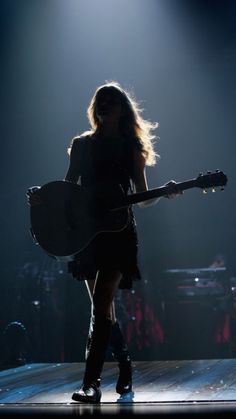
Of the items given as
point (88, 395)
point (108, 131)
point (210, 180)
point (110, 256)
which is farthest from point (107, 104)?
point (88, 395)

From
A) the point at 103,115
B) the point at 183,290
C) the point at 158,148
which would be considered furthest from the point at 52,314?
the point at 103,115

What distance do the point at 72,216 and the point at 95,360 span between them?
836 mm

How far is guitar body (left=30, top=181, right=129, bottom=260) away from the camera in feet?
12.5

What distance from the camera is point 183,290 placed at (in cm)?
1017

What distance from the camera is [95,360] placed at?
12.6 feet

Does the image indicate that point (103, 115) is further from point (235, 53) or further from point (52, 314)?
point (52, 314)

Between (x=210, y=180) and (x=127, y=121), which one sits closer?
(x=210, y=180)

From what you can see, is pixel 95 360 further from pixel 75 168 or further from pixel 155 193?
pixel 75 168

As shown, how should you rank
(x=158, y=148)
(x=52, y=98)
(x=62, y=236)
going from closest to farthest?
(x=62, y=236), (x=52, y=98), (x=158, y=148)

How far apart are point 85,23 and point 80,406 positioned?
5.92 m

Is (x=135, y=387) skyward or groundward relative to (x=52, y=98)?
groundward

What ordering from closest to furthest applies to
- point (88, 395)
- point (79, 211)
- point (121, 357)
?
point (88, 395) < point (79, 211) < point (121, 357)

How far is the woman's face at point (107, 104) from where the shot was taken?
4.09 metres

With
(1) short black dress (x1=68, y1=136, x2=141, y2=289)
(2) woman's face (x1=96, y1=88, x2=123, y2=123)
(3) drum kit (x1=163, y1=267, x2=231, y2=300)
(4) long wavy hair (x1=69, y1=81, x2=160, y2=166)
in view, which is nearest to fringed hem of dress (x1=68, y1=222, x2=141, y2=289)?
(1) short black dress (x1=68, y1=136, x2=141, y2=289)
